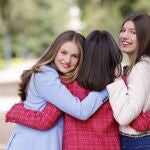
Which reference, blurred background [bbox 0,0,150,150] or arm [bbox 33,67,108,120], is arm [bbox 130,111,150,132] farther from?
blurred background [bbox 0,0,150,150]

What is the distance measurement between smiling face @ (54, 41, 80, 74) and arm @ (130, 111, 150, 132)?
0.49m

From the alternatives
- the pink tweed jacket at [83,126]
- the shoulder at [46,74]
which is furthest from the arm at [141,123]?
the shoulder at [46,74]

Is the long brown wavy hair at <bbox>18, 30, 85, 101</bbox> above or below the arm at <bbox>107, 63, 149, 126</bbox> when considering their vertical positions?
above

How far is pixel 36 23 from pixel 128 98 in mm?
55410

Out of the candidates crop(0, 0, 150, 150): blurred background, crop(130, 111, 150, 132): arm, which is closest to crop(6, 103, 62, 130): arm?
crop(130, 111, 150, 132): arm

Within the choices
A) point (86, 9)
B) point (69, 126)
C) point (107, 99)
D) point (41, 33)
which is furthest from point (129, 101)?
point (41, 33)

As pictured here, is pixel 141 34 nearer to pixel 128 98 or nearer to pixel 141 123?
pixel 128 98

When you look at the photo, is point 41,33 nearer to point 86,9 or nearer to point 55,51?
point 86,9

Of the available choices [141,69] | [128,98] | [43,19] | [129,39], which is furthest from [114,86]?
[43,19]

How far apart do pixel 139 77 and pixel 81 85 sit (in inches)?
13.8

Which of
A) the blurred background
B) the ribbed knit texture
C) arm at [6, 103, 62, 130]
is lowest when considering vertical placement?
the ribbed knit texture

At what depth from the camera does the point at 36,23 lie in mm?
58406

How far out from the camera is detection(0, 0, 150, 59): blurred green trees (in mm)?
32094

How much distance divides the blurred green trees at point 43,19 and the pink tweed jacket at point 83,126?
16981 mm
